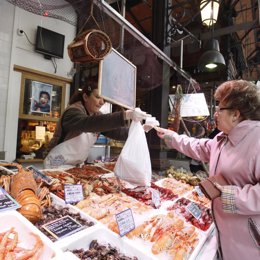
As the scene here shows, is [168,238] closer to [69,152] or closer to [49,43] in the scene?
[69,152]

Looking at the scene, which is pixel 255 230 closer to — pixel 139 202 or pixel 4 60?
pixel 139 202

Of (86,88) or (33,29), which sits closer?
(86,88)

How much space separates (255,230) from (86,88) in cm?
236

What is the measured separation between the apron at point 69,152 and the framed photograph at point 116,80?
860mm

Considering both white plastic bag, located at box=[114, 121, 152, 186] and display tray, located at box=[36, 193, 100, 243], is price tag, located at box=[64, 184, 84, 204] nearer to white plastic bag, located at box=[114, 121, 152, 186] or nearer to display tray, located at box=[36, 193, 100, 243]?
display tray, located at box=[36, 193, 100, 243]

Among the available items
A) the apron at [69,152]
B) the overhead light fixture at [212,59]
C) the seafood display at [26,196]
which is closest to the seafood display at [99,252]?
the seafood display at [26,196]

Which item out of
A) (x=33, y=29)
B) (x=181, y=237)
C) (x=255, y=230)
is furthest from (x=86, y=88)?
(x=33, y=29)

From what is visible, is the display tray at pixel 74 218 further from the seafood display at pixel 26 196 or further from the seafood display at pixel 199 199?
the seafood display at pixel 199 199

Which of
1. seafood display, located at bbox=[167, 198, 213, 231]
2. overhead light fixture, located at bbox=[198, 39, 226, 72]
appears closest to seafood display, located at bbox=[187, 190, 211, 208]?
seafood display, located at bbox=[167, 198, 213, 231]

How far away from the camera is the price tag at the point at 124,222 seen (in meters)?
1.34

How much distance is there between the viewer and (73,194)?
178 centimetres

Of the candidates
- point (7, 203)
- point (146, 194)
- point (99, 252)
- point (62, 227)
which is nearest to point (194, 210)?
point (146, 194)

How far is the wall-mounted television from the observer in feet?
16.7

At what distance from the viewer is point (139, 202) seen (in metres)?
2.04
